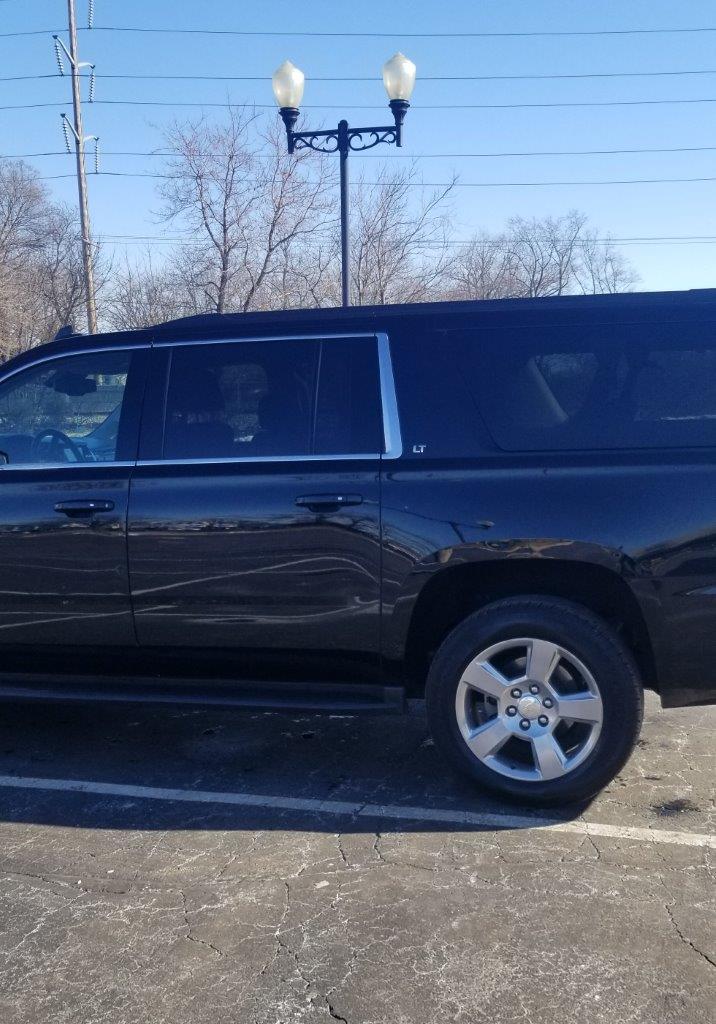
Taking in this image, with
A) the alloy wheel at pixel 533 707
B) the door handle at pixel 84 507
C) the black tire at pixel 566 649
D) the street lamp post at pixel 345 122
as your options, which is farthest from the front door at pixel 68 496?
the street lamp post at pixel 345 122

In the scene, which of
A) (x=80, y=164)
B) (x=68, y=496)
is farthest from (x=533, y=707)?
(x=80, y=164)

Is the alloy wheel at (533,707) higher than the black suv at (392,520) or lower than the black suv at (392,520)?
lower

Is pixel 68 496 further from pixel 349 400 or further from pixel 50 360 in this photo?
pixel 349 400

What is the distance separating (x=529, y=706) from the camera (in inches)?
155

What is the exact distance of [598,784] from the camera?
12.9 ft

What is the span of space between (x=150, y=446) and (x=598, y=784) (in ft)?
7.77

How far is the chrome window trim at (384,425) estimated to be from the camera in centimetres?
409

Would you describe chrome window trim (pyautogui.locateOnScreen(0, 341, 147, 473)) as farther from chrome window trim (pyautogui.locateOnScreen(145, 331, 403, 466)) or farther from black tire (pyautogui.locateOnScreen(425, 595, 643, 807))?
black tire (pyautogui.locateOnScreen(425, 595, 643, 807))

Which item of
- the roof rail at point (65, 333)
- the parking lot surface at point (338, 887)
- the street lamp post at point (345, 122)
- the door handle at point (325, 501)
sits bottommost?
the parking lot surface at point (338, 887)

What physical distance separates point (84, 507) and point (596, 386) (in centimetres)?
223

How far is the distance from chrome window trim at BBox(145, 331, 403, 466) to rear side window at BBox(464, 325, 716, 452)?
35 cm

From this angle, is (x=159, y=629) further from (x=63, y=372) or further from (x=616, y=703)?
(x=616, y=703)

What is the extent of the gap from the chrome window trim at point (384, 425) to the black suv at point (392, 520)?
0.01 meters

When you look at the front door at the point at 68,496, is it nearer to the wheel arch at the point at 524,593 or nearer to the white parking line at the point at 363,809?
the white parking line at the point at 363,809
